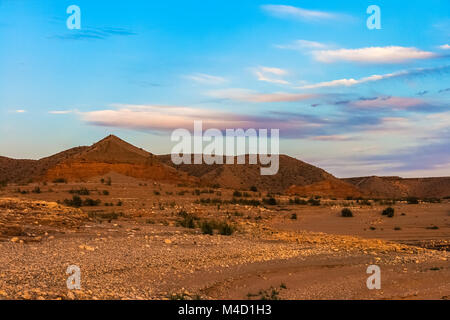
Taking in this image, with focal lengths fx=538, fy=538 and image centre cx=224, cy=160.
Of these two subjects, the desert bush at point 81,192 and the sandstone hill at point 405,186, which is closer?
the desert bush at point 81,192

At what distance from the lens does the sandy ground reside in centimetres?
978

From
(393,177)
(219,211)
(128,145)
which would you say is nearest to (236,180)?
(128,145)

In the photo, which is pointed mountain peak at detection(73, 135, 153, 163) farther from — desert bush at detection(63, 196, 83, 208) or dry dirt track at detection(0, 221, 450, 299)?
dry dirt track at detection(0, 221, 450, 299)

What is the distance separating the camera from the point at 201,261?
13.0 meters

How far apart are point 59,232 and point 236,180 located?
6195 cm

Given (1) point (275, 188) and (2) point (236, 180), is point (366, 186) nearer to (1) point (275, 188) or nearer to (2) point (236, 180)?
(1) point (275, 188)

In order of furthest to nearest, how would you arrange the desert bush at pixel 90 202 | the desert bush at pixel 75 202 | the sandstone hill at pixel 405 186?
1. the sandstone hill at pixel 405 186
2. the desert bush at pixel 90 202
3. the desert bush at pixel 75 202

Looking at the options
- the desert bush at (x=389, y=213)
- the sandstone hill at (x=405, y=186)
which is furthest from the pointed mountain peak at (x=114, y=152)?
the sandstone hill at (x=405, y=186)

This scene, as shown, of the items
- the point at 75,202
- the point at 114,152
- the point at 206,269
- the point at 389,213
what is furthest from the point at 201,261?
the point at 114,152

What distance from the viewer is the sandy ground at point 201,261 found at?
978 centimetres

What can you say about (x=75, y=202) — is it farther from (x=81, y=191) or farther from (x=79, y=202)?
(x=81, y=191)

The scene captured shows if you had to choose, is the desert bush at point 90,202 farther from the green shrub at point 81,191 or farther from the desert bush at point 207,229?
the desert bush at point 207,229
